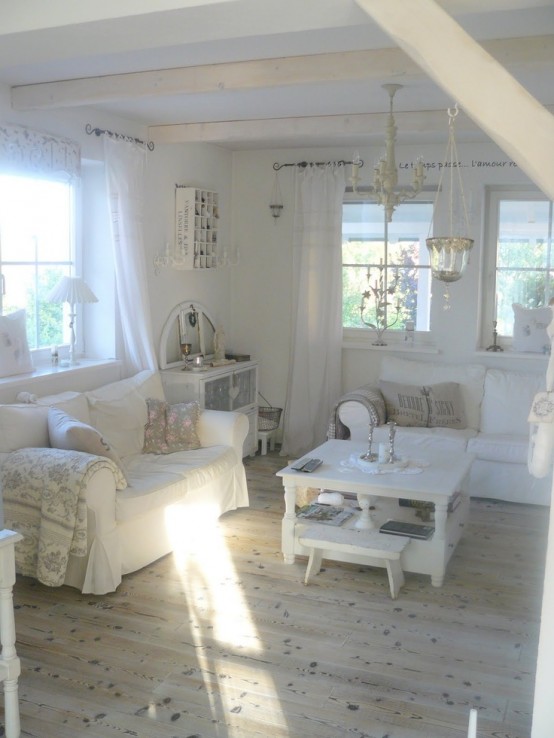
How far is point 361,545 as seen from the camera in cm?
396

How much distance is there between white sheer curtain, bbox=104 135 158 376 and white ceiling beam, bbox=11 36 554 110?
84cm

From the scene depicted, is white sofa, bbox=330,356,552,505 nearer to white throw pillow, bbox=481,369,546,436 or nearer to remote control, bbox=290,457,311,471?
white throw pillow, bbox=481,369,546,436

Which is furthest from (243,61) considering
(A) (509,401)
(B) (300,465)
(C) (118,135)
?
(A) (509,401)

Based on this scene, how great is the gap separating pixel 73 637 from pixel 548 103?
152 inches

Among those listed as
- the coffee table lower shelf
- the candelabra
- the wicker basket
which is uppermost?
the candelabra

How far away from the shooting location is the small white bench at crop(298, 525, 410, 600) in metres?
3.95

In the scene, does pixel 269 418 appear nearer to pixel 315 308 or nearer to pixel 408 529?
pixel 315 308

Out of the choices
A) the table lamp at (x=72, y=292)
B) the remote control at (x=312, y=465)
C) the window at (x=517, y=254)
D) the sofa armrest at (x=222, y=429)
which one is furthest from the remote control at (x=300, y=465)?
the window at (x=517, y=254)

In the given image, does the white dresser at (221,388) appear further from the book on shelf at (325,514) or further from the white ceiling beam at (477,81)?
the white ceiling beam at (477,81)

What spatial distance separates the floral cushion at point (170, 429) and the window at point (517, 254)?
2.64 m

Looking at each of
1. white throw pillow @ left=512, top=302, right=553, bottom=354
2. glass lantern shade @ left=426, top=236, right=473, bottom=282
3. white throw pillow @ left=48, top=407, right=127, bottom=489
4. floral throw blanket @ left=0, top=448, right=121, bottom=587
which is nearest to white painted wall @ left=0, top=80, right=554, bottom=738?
white throw pillow @ left=512, top=302, right=553, bottom=354

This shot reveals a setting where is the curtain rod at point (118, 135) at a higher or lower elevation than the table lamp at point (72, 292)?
higher

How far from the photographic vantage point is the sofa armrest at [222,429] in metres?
5.17

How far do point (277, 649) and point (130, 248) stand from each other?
2.87 metres
